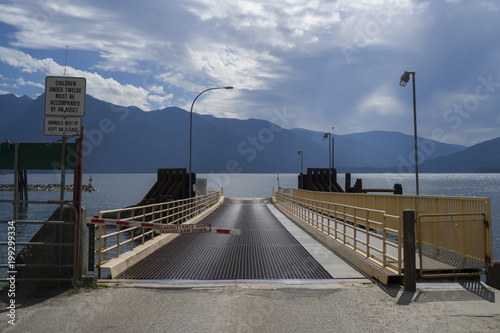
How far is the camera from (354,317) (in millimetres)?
5766

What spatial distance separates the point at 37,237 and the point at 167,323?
3337mm

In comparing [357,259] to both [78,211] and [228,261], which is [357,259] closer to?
[228,261]

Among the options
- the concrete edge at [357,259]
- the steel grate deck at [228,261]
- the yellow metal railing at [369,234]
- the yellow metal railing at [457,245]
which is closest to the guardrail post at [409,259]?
the yellow metal railing at [369,234]

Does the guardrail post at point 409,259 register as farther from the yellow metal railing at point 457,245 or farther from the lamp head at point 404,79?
the lamp head at point 404,79

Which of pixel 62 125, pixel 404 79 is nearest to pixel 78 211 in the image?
pixel 62 125

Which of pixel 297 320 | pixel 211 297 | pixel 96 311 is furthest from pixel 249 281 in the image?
pixel 96 311

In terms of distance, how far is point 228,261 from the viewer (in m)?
10.2

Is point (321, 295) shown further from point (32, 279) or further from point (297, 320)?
point (32, 279)

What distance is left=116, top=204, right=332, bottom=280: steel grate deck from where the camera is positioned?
8477 mm

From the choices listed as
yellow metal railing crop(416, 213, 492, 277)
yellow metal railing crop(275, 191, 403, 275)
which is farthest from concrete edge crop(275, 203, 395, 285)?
yellow metal railing crop(416, 213, 492, 277)

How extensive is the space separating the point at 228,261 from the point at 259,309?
13.7 feet

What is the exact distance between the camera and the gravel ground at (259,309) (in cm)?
541

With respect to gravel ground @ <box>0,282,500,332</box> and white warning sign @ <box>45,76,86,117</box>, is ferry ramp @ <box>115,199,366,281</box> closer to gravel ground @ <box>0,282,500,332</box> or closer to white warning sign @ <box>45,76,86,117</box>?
gravel ground @ <box>0,282,500,332</box>

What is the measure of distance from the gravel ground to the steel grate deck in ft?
3.05
